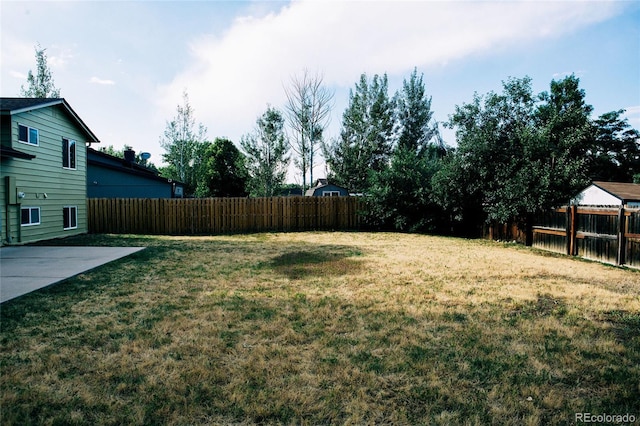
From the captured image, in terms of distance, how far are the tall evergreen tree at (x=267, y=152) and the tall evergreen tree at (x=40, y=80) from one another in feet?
43.7

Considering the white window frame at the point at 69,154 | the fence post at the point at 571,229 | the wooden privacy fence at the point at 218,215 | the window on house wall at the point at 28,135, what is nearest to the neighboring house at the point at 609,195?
the fence post at the point at 571,229

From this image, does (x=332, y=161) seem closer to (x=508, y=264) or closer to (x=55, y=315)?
(x=508, y=264)

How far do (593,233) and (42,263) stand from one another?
13.5 meters

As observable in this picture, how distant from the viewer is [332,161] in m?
31.9

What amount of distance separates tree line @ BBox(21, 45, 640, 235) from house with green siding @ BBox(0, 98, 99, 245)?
12430mm

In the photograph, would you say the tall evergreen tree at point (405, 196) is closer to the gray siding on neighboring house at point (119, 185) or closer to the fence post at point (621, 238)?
the fence post at point (621, 238)

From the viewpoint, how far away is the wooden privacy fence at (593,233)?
26.7ft

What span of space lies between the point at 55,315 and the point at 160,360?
7.00 feet

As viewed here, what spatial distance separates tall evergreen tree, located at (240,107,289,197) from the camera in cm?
2733

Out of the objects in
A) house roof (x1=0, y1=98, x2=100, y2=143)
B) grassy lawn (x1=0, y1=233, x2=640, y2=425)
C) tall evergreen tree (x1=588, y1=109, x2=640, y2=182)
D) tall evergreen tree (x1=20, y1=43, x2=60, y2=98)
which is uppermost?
tall evergreen tree (x1=20, y1=43, x2=60, y2=98)

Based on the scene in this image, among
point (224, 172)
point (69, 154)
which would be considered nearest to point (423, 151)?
point (224, 172)

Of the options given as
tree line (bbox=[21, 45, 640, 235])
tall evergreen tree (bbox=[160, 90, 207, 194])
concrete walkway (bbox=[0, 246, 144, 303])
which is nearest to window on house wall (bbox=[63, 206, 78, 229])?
concrete walkway (bbox=[0, 246, 144, 303])

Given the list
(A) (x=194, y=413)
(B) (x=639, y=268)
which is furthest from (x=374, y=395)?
(B) (x=639, y=268)

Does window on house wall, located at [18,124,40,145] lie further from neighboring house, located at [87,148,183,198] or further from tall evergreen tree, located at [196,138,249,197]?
tall evergreen tree, located at [196,138,249,197]
